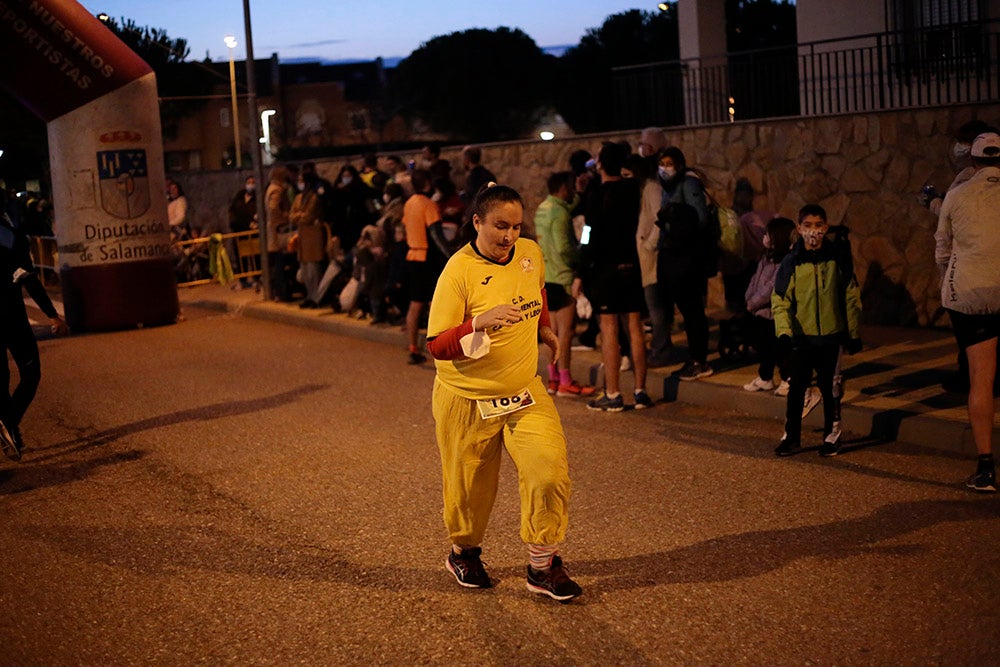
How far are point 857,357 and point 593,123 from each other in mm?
21932

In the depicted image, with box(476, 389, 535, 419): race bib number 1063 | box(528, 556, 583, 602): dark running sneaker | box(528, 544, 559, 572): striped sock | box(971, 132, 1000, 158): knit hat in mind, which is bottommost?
box(528, 556, 583, 602): dark running sneaker

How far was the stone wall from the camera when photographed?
41.1ft

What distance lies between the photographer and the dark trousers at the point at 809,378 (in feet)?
28.0

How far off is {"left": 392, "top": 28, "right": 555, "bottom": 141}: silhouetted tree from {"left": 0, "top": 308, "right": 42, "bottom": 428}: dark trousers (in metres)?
31.8

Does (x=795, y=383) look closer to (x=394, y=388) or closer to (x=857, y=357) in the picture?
(x=857, y=357)

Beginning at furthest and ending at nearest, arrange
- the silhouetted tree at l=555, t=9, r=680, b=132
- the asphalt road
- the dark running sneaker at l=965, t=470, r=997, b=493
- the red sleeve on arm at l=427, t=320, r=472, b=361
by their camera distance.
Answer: the silhouetted tree at l=555, t=9, r=680, b=132
the dark running sneaker at l=965, t=470, r=997, b=493
the red sleeve on arm at l=427, t=320, r=472, b=361
the asphalt road

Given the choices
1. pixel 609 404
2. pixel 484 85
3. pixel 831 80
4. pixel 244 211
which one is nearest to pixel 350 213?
pixel 244 211

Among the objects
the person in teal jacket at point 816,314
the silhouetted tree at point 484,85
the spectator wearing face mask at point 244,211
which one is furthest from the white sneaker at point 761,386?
the silhouetted tree at point 484,85

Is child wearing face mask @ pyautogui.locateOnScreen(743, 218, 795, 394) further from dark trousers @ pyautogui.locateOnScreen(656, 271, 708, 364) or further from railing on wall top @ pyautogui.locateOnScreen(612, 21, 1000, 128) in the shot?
railing on wall top @ pyautogui.locateOnScreen(612, 21, 1000, 128)

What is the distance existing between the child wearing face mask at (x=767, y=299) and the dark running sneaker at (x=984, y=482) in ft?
8.80

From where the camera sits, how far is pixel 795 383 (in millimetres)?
8570

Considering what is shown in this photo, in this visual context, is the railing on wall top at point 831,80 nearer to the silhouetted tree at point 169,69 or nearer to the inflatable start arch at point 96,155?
the inflatable start arch at point 96,155

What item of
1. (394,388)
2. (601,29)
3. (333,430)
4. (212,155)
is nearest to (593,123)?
Answer: (601,29)

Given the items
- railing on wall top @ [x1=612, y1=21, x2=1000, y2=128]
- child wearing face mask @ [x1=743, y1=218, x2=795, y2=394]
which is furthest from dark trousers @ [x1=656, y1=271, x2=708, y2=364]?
railing on wall top @ [x1=612, y1=21, x2=1000, y2=128]
